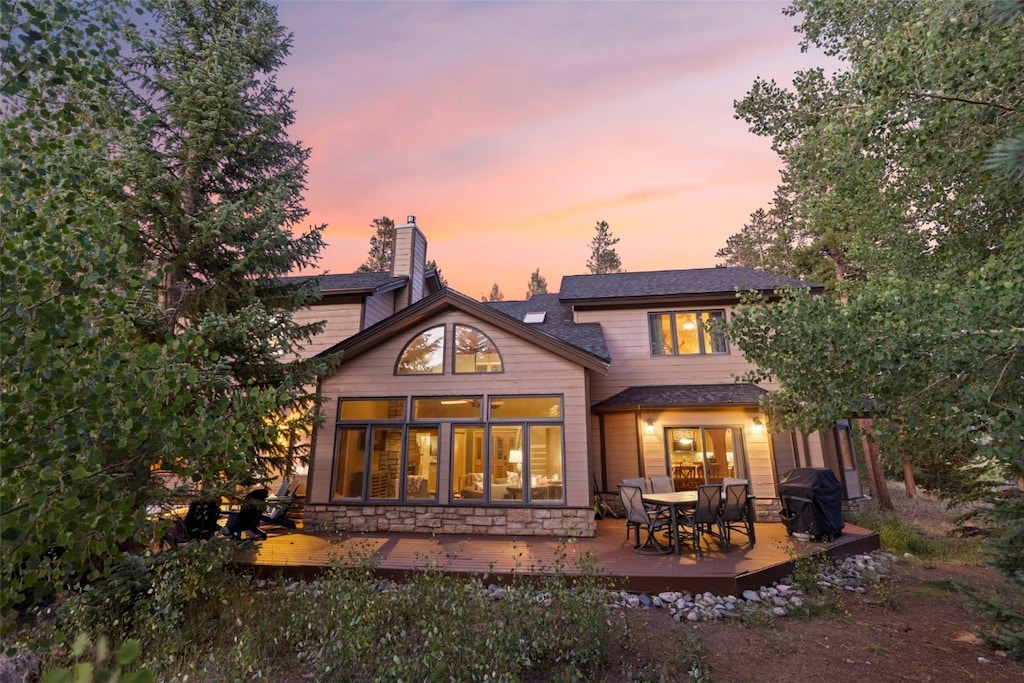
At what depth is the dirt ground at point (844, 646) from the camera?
437 centimetres

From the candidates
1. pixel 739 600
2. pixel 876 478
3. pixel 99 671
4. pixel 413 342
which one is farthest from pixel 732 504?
pixel 876 478

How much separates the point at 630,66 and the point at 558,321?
7.13m

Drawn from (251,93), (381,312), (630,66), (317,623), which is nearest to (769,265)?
(630,66)

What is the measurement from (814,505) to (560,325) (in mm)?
7606

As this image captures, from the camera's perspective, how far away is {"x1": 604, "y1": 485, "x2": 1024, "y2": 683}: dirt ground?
4.37 meters

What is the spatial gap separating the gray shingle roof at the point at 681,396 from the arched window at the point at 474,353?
11.2ft

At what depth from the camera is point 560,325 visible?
13.7 meters

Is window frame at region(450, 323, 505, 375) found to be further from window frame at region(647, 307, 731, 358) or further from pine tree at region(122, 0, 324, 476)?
window frame at region(647, 307, 731, 358)

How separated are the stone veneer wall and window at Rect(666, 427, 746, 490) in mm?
3371

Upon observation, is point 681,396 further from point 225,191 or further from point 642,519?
point 225,191

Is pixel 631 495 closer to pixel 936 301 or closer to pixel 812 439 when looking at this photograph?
pixel 936 301

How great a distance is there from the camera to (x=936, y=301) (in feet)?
14.6

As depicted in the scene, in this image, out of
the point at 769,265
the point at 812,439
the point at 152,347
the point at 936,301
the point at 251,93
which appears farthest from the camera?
the point at 769,265

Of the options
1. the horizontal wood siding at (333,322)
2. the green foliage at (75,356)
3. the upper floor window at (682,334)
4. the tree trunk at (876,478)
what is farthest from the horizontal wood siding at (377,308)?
the tree trunk at (876,478)
